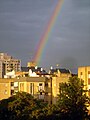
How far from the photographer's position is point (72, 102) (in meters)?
72.8

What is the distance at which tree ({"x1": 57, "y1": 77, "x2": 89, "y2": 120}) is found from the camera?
70.8 metres

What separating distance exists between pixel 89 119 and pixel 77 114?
1.81m

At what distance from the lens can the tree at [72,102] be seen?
70812 millimetres

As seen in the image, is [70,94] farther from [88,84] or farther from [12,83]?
[12,83]

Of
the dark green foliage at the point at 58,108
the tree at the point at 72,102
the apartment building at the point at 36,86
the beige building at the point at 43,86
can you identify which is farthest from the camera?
the apartment building at the point at 36,86

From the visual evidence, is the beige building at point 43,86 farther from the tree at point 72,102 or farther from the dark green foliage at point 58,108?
the tree at point 72,102

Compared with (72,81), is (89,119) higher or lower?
lower

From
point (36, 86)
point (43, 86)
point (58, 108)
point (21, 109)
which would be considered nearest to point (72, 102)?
point (58, 108)

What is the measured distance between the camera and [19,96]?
78.6 metres

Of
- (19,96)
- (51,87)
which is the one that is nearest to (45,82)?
(51,87)

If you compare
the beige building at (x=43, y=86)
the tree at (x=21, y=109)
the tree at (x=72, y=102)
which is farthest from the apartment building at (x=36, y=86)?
the tree at (x=72, y=102)

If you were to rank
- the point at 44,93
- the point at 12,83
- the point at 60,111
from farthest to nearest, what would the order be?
the point at 12,83 < the point at 44,93 < the point at 60,111

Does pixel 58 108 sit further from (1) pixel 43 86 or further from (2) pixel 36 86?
(2) pixel 36 86

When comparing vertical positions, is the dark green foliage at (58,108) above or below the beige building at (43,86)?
below
